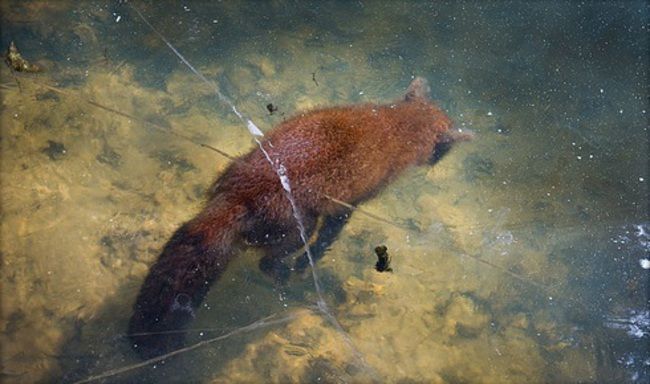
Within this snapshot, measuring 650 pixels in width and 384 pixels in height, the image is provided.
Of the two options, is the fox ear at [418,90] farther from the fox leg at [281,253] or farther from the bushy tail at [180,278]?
the bushy tail at [180,278]

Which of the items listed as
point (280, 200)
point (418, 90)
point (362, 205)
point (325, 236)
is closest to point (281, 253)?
point (325, 236)

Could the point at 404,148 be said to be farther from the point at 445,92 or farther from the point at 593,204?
the point at 593,204

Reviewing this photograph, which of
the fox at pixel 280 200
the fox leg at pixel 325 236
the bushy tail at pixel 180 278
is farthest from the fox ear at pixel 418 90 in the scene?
the bushy tail at pixel 180 278

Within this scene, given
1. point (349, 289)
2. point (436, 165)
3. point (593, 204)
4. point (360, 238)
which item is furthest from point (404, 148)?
point (593, 204)

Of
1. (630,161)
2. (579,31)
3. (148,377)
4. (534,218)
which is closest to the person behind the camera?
(148,377)

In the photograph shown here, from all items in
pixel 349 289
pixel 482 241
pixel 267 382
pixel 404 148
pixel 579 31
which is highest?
pixel 579 31

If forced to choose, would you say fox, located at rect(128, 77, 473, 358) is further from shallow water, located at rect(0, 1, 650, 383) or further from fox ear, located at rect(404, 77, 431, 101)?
fox ear, located at rect(404, 77, 431, 101)
